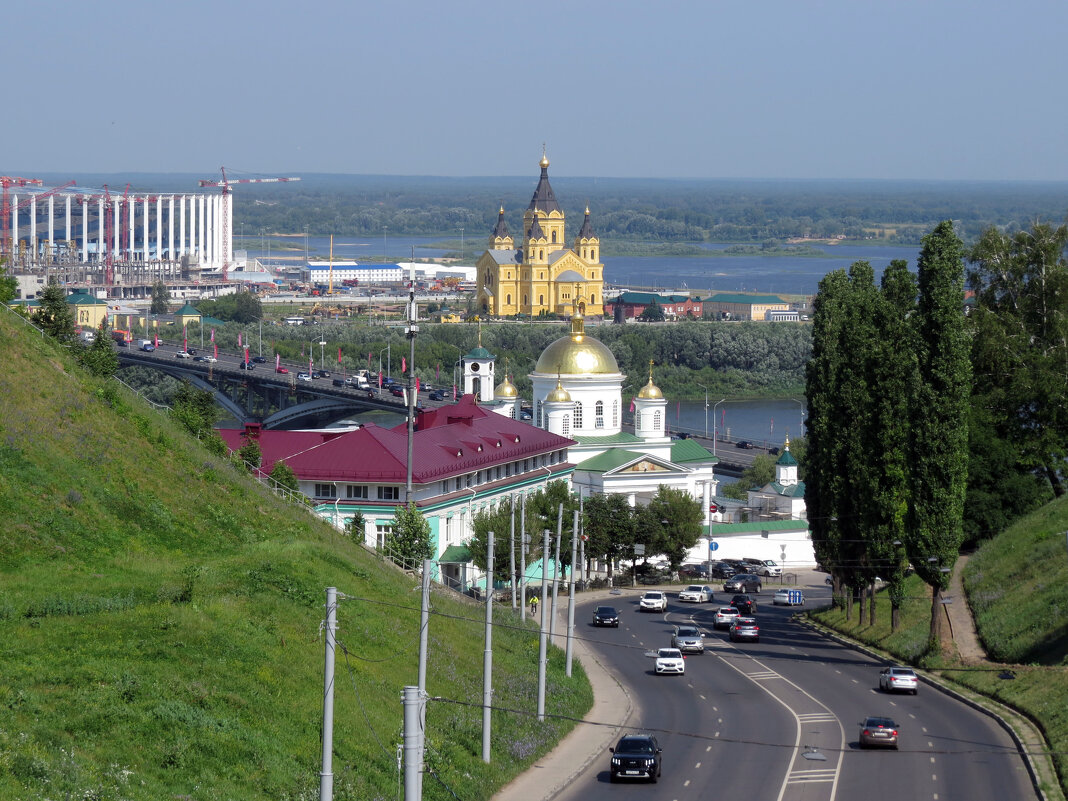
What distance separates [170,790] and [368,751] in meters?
4.23

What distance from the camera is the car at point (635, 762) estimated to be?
2686 centimetres

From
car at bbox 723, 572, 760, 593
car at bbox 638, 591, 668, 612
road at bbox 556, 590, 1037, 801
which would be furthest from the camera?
car at bbox 723, 572, 760, 593

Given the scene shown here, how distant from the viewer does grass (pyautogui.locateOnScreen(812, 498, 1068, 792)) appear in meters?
32.7

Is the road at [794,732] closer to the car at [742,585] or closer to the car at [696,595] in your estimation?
the car at [696,595]

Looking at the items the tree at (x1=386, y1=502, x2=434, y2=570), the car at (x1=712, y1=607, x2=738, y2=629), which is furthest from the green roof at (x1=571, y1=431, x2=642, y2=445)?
the tree at (x1=386, y1=502, x2=434, y2=570)

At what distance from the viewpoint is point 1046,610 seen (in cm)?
3803

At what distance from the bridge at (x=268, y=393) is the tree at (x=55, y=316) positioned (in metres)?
46.0

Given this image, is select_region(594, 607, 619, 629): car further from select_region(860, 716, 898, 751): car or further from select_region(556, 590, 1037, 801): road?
select_region(860, 716, 898, 751): car

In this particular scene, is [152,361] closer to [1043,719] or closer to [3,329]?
[3,329]

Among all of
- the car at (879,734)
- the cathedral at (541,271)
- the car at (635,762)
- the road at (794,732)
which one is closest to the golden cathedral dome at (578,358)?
the road at (794,732)

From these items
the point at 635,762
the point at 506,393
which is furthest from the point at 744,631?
the point at 506,393

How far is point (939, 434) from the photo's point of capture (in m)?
39.1

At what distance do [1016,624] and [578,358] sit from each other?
35.7 m

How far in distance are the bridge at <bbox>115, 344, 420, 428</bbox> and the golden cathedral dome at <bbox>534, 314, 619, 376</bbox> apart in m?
21.5
